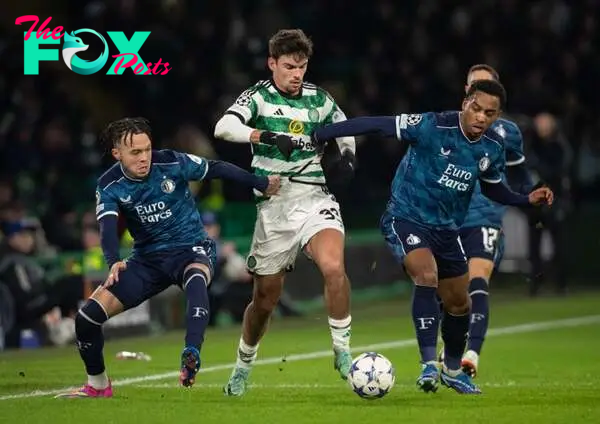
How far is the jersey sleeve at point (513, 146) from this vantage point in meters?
12.7

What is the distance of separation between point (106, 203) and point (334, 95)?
1194 cm

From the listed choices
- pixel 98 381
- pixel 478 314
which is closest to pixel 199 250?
pixel 98 381

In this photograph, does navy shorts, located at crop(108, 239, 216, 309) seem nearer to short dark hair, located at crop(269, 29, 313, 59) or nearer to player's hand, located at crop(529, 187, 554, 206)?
short dark hair, located at crop(269, 29, 313, 59)

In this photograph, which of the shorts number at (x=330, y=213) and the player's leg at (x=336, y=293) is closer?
the player's leg at (x=336, y=293)

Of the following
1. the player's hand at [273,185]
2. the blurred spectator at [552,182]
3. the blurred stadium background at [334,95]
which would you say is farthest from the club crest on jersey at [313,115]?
the blurred spectator at [552,182]

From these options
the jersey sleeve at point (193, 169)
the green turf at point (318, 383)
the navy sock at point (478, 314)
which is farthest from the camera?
the navy sock at point (478, 314)

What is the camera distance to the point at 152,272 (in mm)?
11148

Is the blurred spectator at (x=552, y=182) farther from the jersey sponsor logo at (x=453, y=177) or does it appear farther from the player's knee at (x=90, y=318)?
the player's knee at (x=90, y=318)

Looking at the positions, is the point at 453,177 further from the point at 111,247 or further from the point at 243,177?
the point at 111,247

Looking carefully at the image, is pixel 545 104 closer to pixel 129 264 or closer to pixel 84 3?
pixel 84 3

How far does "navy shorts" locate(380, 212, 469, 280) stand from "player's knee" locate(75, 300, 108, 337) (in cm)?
201

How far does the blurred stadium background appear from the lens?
1980cm

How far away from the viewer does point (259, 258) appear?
11281 millimetres

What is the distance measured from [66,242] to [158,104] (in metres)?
5.25
